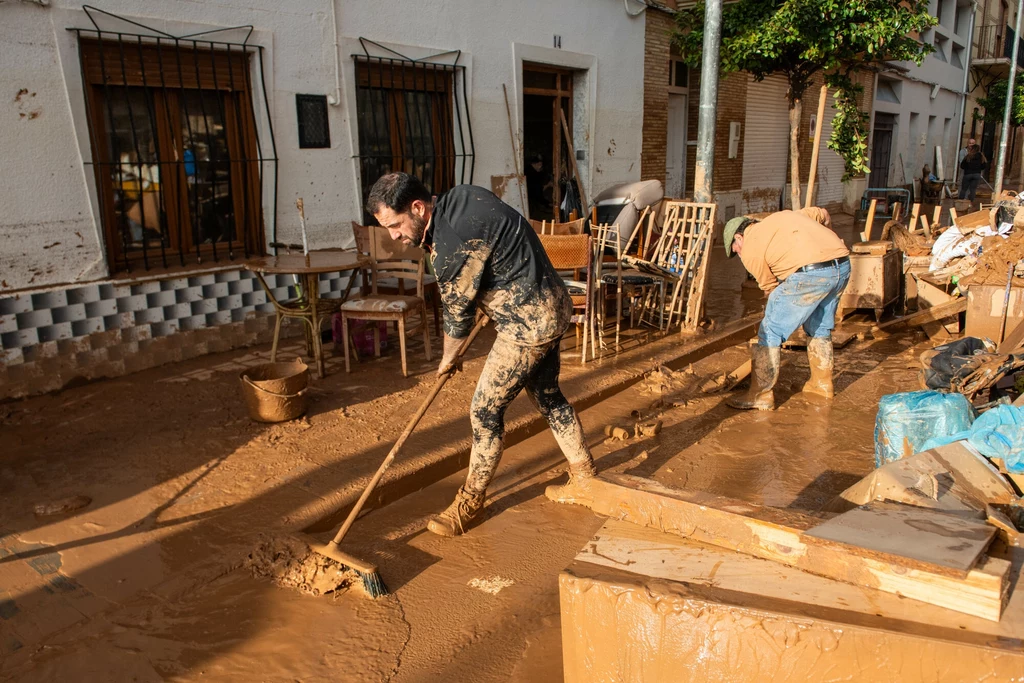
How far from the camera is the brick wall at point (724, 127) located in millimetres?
13375

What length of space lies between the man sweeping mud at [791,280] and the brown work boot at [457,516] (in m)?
2.66

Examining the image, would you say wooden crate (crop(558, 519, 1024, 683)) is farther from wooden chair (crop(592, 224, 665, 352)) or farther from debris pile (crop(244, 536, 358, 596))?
wooden chair (crop(592, 224, 665, 352))

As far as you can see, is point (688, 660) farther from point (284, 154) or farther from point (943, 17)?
point (943, 17)

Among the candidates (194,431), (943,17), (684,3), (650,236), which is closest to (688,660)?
(194,431)

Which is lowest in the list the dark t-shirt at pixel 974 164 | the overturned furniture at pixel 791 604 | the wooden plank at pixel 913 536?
the overturned furniture at pixel 791 604

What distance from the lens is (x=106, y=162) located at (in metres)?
5.89

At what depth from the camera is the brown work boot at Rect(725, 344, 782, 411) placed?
5551 mm

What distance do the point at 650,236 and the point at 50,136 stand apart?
19.2ft

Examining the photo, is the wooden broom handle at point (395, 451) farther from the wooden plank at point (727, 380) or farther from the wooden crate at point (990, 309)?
the wooden crate at point (990, 309)

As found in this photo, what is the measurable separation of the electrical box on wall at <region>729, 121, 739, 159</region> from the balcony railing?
64.6 ft

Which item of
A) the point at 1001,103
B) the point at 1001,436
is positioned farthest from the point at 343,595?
the point at 1001,103

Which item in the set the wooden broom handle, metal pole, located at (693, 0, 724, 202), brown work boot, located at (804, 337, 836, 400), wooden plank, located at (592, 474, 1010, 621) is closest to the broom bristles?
the wooden broom handle

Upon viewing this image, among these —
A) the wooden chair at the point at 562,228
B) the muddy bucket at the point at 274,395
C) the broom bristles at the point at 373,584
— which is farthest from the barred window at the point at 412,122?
the broom bristles at the point at 373,584

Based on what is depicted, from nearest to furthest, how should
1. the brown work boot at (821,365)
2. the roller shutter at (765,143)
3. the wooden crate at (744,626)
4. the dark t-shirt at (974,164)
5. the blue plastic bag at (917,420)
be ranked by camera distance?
the wooden crate at (744,626) < the blue plastic bag at (917,420) < the brown work boot at (821,365) < the roller shutter at (765,143) < the dark t-shirt at (974,164)
